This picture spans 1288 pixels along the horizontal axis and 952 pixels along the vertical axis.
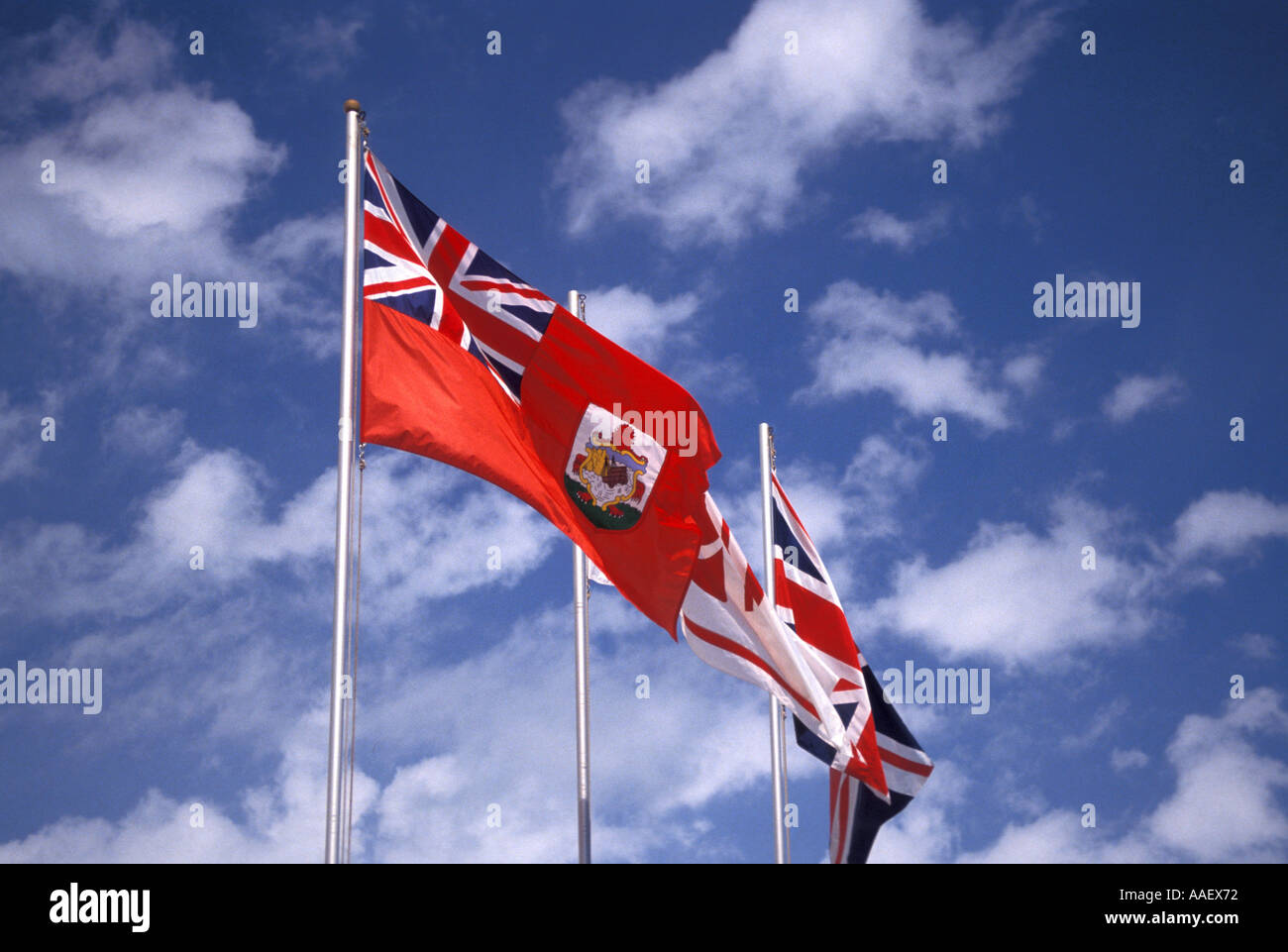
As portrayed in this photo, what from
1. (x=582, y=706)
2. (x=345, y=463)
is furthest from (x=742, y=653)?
(x=345, y=463)

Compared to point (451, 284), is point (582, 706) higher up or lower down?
lower down

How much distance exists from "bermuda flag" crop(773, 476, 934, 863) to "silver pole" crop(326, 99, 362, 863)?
947 cm

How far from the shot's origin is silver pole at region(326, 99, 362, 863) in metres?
11.1

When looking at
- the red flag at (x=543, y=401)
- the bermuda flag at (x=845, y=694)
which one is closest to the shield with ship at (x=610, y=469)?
the red flag at (x=543, y=401)

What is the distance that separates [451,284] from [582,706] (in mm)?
5902

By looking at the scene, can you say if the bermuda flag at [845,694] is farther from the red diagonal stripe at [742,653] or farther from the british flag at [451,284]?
the british flag at [451,284]

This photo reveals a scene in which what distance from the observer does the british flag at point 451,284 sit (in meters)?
13.6

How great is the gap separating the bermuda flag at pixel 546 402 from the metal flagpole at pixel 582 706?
2.36m

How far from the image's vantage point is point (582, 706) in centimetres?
1645

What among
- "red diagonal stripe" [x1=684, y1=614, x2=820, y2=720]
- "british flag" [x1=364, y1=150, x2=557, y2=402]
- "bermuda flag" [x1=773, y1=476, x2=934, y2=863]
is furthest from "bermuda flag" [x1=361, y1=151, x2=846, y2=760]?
"bermuda flag" [x1=773, y1=476, x2=934, y2=863]

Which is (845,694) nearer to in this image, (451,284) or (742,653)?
(742,653)
